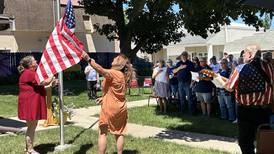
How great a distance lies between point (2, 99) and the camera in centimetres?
1933

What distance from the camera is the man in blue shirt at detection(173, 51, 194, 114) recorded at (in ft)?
45.2

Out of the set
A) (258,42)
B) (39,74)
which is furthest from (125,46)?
(39,74)

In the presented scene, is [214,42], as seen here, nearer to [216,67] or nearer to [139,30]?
[139,30]

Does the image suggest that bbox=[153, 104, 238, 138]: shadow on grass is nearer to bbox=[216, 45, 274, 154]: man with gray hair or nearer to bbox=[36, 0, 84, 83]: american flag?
bbox=[36, 0, 84, 83]: american flag

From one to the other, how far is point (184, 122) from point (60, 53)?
16.9 ft

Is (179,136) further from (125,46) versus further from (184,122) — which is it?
(125,46)

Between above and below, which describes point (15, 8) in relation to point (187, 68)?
above

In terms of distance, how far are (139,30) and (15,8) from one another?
1572cm

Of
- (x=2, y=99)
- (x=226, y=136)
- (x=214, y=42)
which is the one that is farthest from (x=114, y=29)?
(x=214, y=42)

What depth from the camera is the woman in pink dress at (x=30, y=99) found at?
8500mm

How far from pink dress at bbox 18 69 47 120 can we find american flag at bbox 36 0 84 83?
0.27 m

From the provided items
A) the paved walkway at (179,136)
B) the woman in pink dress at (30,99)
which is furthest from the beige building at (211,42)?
the woman in pink dress at (30,99)

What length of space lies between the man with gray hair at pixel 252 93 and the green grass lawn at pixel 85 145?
2264 mm

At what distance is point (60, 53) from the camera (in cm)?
832
